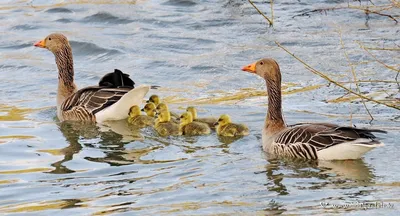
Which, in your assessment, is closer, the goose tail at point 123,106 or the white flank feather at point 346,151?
the white flank feather at point 346,151

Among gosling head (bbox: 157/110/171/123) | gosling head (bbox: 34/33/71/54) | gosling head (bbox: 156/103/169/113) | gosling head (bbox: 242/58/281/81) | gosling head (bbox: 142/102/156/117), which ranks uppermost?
gosling head (bbox: 34/33/71/54)

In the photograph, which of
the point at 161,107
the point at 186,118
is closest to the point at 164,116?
the point at 161,107

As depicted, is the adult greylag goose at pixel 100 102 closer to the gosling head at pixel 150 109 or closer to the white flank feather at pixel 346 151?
the gosling head at pixel 150 109

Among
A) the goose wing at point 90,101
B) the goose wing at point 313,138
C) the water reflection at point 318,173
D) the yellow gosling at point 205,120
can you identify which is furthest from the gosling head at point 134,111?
the water reflection at point 318,173

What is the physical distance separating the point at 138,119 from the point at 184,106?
141cm

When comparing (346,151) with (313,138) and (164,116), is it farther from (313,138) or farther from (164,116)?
(164,116)

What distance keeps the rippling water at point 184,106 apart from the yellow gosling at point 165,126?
16 cm

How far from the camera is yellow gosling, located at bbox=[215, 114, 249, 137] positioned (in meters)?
12.2

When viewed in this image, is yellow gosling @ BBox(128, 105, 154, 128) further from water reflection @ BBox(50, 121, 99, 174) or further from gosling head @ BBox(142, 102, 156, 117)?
water reflection @ BBox(50, 121, 99, 174)

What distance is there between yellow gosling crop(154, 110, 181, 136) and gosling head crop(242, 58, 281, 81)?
1.36 metres

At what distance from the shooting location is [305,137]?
11.1 metres

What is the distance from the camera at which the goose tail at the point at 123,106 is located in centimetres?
1358

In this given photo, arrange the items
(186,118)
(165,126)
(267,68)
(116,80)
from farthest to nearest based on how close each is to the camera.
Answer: (116,80) → (165,126) → (186,118) → (267,68)

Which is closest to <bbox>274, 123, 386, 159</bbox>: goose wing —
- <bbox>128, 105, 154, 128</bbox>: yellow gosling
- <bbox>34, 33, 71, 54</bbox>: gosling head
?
<bbox>128, 105, 154, 128</bbox>: yellow gosling
